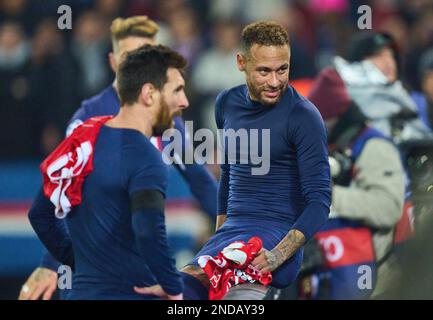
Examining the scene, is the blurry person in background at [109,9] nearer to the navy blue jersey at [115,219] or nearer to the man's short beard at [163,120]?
the man's short beard at [163,120]

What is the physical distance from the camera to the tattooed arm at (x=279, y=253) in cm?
582

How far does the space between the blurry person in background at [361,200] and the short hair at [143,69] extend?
2.02 meters

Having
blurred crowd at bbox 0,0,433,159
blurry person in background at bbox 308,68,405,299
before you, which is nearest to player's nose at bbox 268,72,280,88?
blurry person in background at bbox 308,68,405,299

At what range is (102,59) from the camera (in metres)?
11.6

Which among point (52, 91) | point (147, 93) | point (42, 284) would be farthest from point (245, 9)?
point (147, 93)

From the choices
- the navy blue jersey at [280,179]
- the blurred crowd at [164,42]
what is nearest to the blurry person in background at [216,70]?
the blurred crowd at [164,42]

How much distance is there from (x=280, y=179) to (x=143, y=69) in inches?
31.7

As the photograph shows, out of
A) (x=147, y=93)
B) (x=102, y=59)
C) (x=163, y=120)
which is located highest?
(x=102, y=59)

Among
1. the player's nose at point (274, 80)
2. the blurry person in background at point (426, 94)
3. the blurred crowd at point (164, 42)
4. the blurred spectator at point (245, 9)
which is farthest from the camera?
the blurred spectator at point (245, 9)

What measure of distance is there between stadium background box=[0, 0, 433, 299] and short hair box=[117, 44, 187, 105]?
4506mm

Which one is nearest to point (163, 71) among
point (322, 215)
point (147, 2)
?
point (322, 215)

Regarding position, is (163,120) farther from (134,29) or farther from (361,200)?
(361,200)
